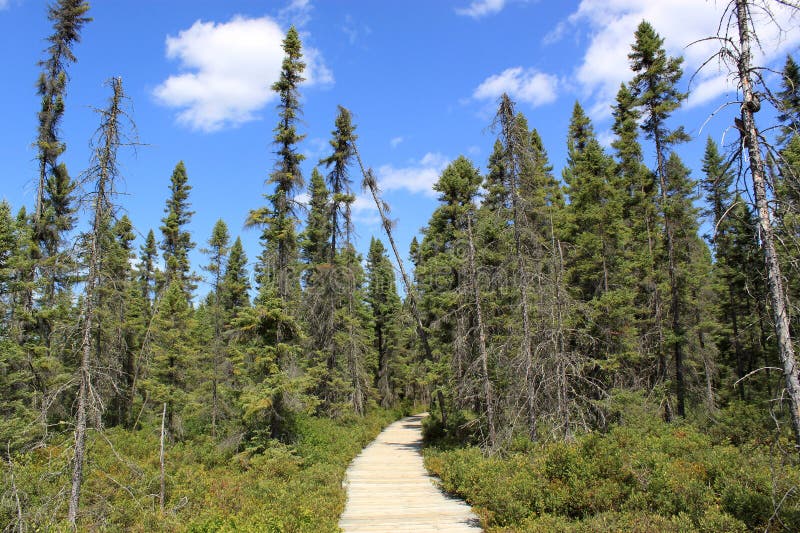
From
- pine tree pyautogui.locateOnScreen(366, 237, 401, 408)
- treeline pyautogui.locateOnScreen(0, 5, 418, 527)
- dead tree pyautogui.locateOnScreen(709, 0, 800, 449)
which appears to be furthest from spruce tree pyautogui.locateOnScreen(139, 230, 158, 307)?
dead tree pyautogui.locateOnScreen(709, 0, 800, 449)

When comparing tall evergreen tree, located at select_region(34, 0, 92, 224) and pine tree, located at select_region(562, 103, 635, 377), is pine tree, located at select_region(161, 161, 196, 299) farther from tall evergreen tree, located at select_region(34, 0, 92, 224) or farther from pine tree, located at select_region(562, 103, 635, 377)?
pine tree, located at select_region(562, 103, 635, 377)

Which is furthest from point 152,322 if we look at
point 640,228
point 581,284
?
point 640,228

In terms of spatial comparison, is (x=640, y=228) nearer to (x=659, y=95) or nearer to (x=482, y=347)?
(x=659, y=95)

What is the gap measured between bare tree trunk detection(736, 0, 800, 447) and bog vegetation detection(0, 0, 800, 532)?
29 millimetres

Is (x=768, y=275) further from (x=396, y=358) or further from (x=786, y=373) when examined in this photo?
(x=396, y=358)

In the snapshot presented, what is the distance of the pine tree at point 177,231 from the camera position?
35.9m

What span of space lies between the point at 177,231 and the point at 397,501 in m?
31.9

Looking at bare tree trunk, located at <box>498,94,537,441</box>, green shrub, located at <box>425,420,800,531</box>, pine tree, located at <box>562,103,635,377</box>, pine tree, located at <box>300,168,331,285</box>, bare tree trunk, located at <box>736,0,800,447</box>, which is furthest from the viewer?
pine tree, located at <box>300,168,331,285</box>

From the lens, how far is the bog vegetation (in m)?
8.62

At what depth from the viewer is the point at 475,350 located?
67.4 feet

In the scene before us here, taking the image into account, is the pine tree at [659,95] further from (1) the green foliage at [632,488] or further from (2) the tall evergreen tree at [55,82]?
(2) the tall evergreen tree at [55,82]

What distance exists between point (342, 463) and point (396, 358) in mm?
29473

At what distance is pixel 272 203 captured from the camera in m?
18.5

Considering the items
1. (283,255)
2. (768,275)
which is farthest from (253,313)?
(768,275)
